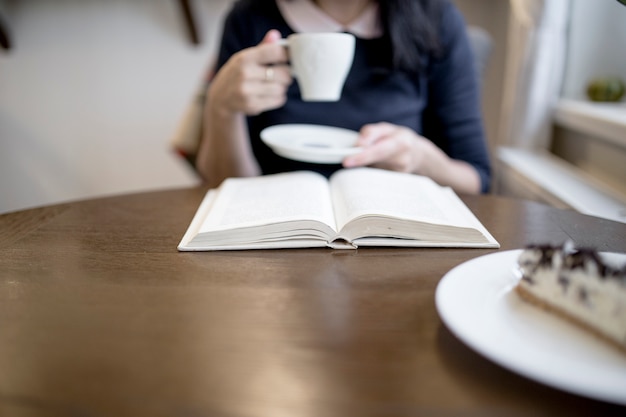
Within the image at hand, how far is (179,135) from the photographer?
1308 mm

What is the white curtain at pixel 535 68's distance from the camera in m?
1.35

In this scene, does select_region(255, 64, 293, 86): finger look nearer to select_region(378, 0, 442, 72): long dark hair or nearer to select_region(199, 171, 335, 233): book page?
select_region(199, 171, 335, 233): book page

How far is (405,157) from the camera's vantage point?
3.02 feet

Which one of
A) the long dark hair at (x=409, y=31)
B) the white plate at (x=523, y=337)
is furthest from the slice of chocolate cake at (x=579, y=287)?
the long dark hair at (x=409, y=31)

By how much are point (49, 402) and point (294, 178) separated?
1.77 feet

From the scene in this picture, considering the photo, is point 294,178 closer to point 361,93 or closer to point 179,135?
point 361,93

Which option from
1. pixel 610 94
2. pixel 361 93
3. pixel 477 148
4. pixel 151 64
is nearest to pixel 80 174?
pixel 151 64

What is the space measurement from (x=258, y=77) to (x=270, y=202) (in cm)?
28

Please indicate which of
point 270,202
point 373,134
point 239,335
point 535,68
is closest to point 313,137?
point 373,134

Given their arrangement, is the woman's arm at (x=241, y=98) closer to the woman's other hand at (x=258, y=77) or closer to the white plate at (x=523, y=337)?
the woman's other hand at (x=258, y=77)

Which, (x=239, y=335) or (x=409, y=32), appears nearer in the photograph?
(x=239, y=335)

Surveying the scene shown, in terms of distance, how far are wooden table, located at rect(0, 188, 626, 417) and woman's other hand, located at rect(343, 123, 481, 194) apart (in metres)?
0.26

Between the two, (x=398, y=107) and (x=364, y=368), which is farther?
(x=398, y=107)

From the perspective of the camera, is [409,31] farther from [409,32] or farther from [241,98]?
[241,98]
